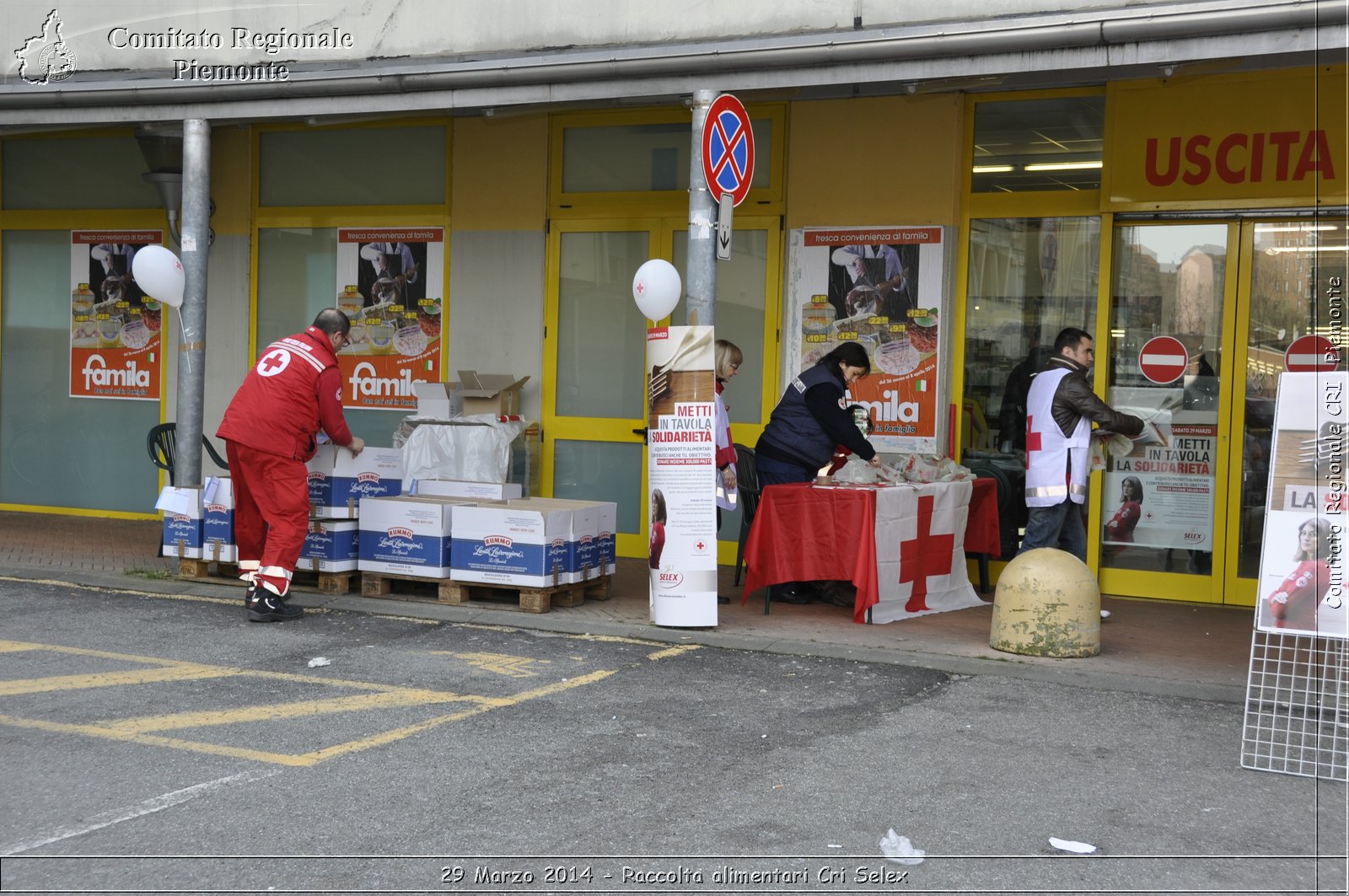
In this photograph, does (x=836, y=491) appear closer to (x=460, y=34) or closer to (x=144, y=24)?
(x=460, y=34)

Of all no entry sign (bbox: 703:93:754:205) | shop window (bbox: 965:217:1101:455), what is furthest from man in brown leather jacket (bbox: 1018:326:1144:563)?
no entry sign (bbox: 703:93:754:205)

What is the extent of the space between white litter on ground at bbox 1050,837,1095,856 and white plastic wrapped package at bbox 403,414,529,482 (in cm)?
638

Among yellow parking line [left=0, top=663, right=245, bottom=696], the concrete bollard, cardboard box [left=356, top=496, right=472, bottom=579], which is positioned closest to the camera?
yellow parking line [left=0, top=663, right=245, bottom=696]

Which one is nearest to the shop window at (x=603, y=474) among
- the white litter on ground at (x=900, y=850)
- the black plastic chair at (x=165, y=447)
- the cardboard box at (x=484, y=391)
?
the cardboard box at (x=484, y=391)

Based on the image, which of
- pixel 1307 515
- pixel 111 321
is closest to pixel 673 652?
pixel 1307 515

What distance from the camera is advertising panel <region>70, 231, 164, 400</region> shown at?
12.5 metres

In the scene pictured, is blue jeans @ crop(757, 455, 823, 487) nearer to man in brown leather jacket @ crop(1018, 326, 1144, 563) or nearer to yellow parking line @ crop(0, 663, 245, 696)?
man in brown leather jacket @ crop(1018, 326, 1144, 563)

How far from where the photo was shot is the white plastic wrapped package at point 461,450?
1009 cm

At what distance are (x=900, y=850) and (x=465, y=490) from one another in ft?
17.4

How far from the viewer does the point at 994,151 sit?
32.1 ft

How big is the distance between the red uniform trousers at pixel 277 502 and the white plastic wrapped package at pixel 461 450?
2.02 m

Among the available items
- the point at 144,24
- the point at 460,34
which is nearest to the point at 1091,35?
the point at 460,34

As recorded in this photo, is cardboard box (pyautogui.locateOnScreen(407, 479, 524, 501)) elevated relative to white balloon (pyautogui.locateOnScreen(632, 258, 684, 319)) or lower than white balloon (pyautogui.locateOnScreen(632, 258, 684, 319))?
lower

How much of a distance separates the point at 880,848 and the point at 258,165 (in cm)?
990
